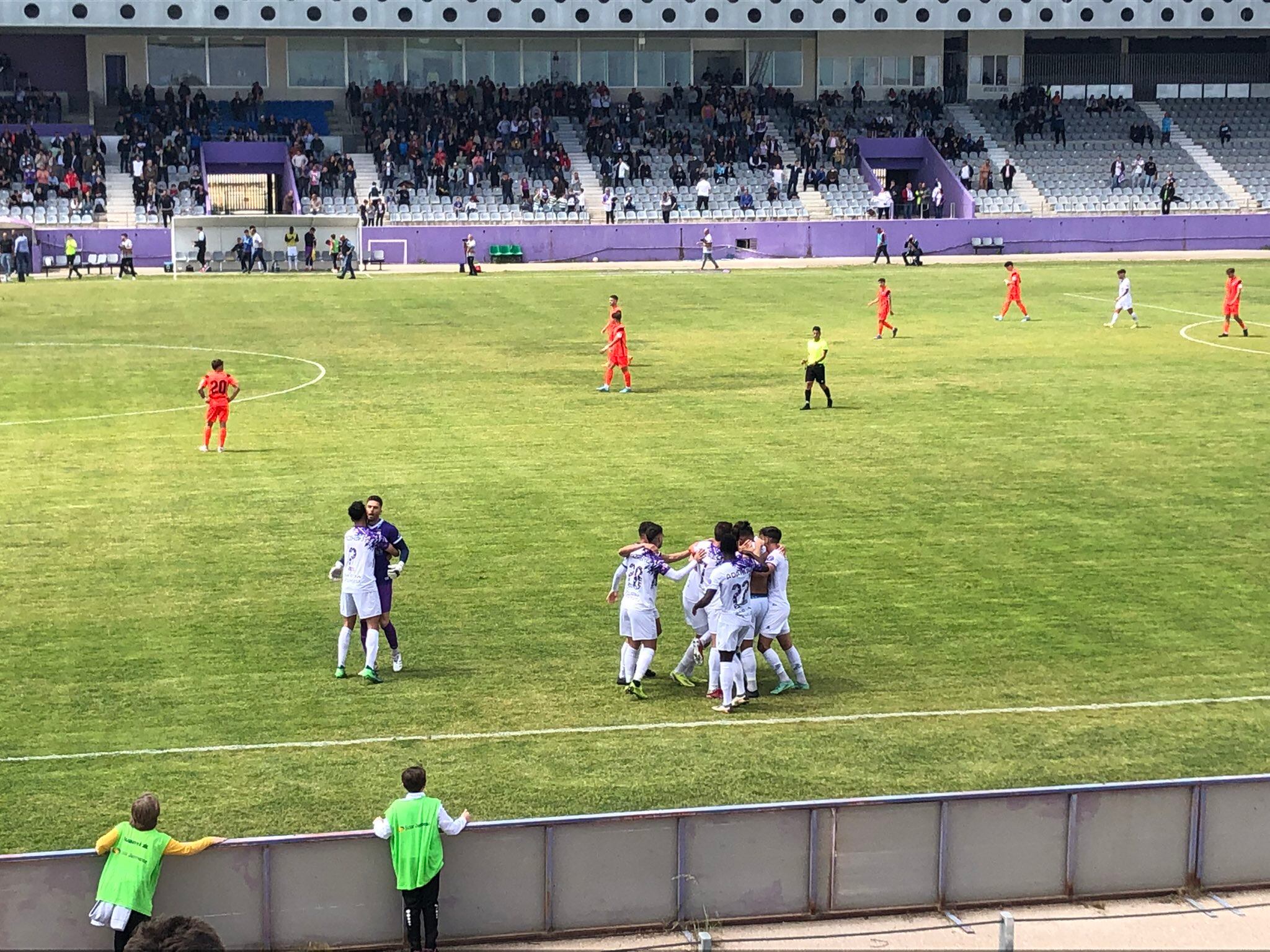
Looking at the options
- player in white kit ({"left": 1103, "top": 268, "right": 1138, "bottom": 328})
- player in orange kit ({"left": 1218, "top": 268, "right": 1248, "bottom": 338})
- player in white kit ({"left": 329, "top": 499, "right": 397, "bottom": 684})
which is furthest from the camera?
player in white kit ({"left": 1103, "top": 268, "right": 1138, "bottom": 328})

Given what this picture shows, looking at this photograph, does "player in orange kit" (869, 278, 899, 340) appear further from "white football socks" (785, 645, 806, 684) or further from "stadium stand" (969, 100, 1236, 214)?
"stadium stand" (969, 100, 1236, 214)

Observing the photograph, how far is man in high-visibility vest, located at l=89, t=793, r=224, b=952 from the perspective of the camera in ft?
36.4

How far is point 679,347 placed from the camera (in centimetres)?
4416

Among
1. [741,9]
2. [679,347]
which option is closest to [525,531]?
[679,347]

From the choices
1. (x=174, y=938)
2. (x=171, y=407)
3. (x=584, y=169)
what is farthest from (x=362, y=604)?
(x=584, y=169)

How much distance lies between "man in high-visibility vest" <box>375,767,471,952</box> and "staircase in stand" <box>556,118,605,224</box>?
61.6 meters

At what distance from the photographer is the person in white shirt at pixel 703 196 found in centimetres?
7412

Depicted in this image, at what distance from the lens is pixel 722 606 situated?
16500 millimetres

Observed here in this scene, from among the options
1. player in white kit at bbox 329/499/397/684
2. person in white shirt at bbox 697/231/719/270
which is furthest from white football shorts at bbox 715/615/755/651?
person in white shirt at bbox 697/231/719/270

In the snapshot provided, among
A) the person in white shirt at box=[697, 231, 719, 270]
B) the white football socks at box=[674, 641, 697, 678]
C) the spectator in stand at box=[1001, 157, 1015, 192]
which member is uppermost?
the spectator in stand at box=[1001, 157, 1015, 192]

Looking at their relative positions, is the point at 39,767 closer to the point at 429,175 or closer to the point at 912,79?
the point at 429,175

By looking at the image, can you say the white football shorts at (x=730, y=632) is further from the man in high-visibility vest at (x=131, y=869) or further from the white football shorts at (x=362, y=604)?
the man in high-visibility vest at (x=131, y=869)

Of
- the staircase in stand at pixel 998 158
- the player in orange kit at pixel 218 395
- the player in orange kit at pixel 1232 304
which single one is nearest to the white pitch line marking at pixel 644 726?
the player in orange kit at pixel 218 395

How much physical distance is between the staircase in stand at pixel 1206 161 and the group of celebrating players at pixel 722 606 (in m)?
67.6
